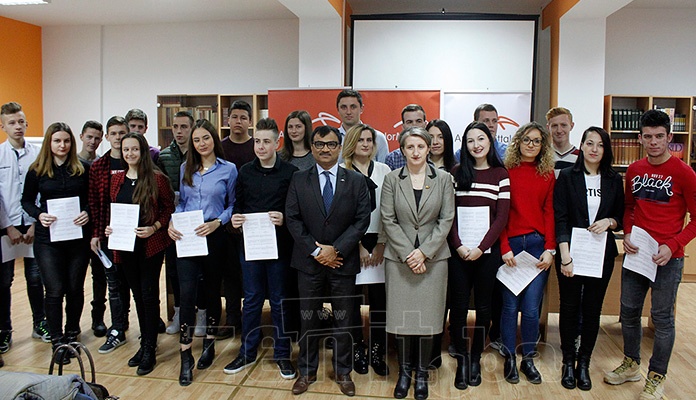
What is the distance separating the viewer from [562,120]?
364 centimetres

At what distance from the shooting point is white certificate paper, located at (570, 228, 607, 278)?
2910 mm

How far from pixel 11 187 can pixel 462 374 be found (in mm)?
3247

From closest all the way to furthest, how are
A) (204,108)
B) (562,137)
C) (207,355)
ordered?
(207,355)
(562,137)
(204,108)

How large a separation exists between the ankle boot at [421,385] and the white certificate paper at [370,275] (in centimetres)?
57

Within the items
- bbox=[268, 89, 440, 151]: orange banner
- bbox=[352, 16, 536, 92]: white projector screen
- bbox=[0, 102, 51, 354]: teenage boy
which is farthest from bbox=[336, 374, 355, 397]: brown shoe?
bbox=[352, 16, 536, 92]: white projector screen

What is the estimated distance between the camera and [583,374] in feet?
10.1

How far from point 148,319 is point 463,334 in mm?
1963

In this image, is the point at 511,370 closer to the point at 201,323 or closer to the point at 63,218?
the point at 201,323

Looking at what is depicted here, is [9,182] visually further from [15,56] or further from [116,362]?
[15,56]

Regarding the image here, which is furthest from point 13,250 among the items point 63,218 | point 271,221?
point 271,221

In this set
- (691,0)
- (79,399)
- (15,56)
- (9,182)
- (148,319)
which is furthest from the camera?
(15,56)

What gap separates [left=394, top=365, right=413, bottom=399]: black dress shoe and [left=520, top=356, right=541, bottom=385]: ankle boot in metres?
0.75

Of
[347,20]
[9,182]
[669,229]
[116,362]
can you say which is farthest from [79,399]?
[347,20]

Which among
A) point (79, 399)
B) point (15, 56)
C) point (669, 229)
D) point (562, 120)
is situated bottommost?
point (79, 399)
